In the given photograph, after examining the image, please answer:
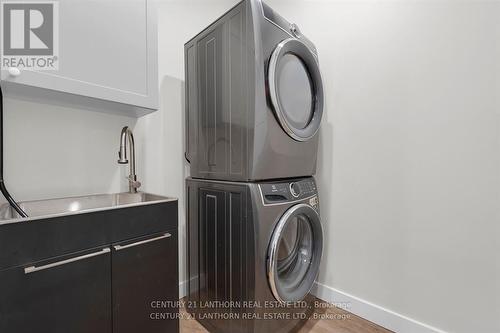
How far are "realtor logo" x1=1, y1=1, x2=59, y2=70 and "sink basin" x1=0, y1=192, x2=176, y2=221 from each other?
60cm

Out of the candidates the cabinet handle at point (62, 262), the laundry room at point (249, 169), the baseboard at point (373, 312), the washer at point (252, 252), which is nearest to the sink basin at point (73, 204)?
the laundry room at point (249, 169)

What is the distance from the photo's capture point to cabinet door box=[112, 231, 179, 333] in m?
1.04

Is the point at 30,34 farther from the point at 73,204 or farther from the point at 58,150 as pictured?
the point at 73,204

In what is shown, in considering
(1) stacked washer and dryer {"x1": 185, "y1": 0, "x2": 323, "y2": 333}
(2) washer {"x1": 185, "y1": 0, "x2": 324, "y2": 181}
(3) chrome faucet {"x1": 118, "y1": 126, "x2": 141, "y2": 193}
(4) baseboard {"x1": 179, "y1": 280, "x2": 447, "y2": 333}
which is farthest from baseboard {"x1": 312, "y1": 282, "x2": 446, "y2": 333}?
(3) chrome faucet {"x1": 118, "y1": 126, "x2": 141, "y2": 193}

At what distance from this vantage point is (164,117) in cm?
174

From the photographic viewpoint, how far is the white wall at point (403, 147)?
1.21 meters

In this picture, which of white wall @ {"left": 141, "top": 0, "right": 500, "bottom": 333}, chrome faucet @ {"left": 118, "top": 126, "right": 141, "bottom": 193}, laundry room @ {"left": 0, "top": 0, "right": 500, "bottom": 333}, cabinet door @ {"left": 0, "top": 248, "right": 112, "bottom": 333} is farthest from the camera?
chrome faucet @ {"left": 118, "top": 126, "right": 141, "bottom": 193}

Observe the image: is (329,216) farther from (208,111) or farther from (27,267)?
(27,267)

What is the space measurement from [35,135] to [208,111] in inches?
35.1

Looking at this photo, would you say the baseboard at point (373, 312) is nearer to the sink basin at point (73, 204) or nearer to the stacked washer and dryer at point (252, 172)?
the stacked washer and dryer at point (252, 172)

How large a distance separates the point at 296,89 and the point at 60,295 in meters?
1.47

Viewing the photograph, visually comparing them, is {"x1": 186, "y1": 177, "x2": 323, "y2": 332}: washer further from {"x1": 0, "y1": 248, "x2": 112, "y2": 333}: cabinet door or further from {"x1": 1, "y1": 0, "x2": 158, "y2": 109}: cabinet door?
{"x1": 1, "y1": 0, "x2": 158, "y2": 109}: cabinet door

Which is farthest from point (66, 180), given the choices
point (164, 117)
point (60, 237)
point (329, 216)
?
point (329, 216)

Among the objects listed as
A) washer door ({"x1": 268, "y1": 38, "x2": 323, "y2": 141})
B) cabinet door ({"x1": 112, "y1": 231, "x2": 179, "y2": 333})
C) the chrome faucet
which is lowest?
cabinet door ({"x1": 112, "y1": 231, "x2": 179, "y2": 333})
